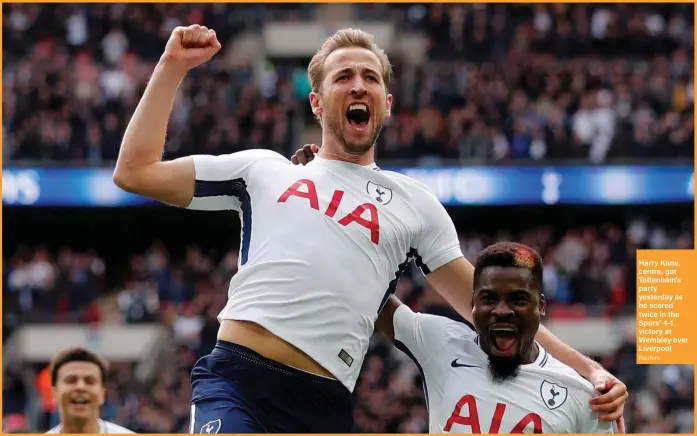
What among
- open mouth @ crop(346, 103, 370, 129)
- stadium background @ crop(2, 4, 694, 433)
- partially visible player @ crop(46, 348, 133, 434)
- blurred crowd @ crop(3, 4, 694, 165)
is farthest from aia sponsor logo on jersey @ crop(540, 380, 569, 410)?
blurred crowd @ crop(3, 4, 694, 165)

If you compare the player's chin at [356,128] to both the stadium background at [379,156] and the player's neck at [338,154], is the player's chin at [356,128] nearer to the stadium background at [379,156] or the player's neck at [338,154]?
the player's neck at [338,154]

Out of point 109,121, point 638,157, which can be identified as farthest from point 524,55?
point 109,121

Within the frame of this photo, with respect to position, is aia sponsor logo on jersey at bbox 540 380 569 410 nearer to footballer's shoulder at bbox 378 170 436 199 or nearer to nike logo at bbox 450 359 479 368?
nike logo at bbox 450 359 479 368

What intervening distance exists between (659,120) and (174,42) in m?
17.2

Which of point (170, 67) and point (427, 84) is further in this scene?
point (427, 84)

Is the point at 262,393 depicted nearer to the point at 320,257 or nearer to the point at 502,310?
the point at 320,257

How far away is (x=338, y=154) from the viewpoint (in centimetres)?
512

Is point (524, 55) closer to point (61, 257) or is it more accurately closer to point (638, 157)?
point (638, 157)

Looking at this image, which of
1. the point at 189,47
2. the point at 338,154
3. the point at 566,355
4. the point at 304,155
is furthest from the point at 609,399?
the point at 189,47

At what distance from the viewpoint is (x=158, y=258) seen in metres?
20.0

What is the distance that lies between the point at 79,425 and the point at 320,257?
10.4 feet

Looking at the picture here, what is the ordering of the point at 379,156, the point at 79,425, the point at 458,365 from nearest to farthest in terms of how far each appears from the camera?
the point at 458,365, the point at 79,425, the point at 379,156

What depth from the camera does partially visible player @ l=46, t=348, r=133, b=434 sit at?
7.13m

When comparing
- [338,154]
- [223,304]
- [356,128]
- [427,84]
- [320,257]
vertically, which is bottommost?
[223,304]
